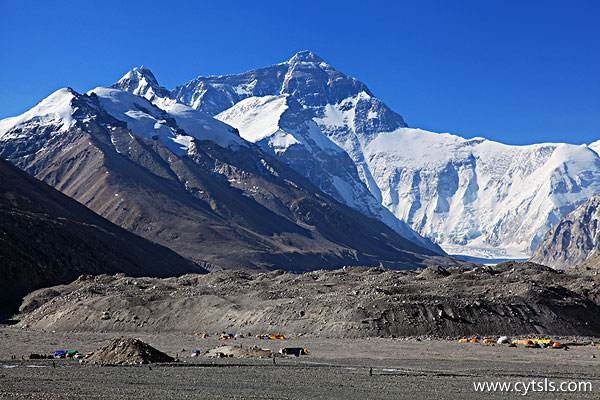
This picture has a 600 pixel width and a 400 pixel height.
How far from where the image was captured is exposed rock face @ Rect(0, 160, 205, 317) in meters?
132

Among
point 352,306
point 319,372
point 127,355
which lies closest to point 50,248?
point 352,306

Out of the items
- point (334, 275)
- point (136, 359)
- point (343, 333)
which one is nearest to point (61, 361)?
point (136, 359)

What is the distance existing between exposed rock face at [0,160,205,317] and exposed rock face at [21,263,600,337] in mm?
21285

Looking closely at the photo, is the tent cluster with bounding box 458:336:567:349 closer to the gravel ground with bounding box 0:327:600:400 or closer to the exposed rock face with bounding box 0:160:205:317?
the gravel ground with bounding box 0:327:600:400

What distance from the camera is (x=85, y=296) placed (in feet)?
336

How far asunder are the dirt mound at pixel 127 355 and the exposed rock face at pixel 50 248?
195 ft

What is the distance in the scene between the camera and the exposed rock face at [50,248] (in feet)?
434

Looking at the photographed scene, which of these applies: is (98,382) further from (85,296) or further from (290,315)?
(85,296)

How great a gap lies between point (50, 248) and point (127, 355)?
95475mm

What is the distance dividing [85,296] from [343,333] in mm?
36787

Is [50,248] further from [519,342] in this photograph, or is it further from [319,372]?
[319,372]

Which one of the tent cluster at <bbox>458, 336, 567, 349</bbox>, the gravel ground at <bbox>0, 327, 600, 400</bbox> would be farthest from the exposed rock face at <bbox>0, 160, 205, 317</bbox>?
the tent cluster at <bbox>458, 336, 567, 349</bbox>

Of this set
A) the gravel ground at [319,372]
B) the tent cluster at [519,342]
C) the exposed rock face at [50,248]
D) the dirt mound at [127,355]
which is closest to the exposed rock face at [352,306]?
the tent cluster at [519,342]

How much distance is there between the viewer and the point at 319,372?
172 feet
